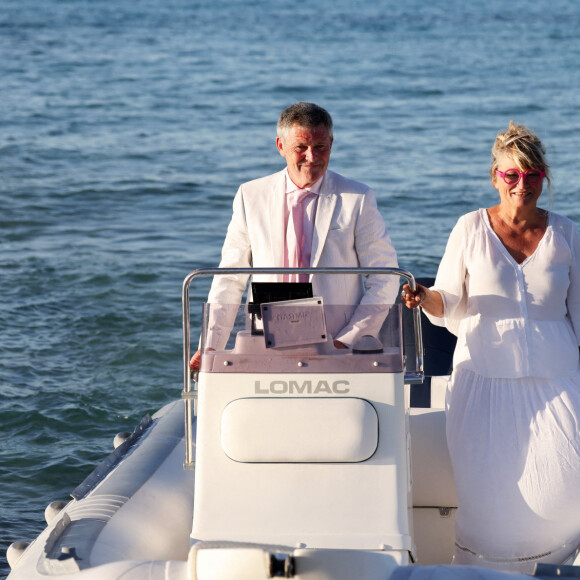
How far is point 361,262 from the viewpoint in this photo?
3002 mm

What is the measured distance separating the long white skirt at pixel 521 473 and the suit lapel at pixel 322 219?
0.59 m

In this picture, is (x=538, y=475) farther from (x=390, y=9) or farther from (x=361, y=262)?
(x=390, y=9)

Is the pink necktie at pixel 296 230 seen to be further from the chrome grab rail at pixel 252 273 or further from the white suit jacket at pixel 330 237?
the chrome grab rail at pixel 252 273

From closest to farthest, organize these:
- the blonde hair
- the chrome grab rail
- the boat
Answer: the boat → the chrome grab rail → the blonde hair

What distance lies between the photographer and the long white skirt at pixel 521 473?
2.78 meters

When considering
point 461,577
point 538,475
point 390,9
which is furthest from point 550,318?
point 390,9

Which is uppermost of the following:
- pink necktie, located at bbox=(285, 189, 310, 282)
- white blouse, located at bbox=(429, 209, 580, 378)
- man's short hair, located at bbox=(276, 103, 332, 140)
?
man's short hair, located at bbox=(276, 103, 332, 140)

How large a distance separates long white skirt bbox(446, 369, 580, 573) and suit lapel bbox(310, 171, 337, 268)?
594 mm

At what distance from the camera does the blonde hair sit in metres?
2.74

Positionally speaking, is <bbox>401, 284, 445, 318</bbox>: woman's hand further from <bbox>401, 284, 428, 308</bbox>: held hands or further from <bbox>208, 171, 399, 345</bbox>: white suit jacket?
<bbox>208, 171, 399, 345</bbox>: white suit jacket

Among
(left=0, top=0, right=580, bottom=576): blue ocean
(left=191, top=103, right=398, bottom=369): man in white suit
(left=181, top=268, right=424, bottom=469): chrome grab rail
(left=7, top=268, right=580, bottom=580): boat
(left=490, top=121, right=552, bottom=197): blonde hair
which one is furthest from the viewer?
(left=0, top=0, right=580, bottom=576): blue ocean

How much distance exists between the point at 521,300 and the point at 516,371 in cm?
20

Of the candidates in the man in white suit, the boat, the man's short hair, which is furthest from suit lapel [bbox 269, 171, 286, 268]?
the boat

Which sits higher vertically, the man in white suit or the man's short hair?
the man's short hair
